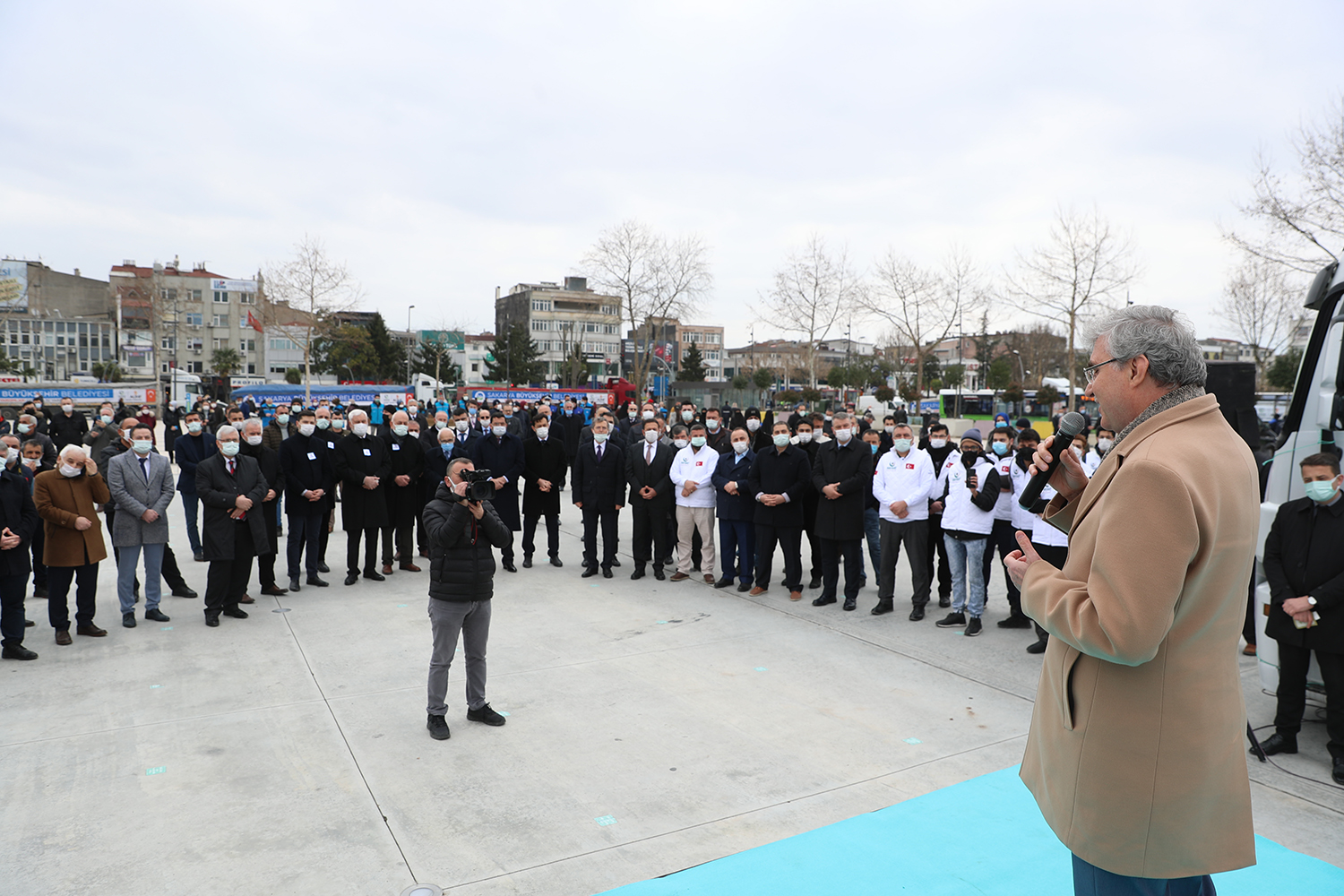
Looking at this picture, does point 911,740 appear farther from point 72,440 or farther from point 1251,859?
point 72,440

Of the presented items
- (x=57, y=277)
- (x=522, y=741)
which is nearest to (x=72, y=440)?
(x=522, y=741)

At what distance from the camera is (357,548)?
933 cm

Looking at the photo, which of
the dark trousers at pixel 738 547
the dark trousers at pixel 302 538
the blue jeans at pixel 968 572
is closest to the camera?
the blue jeans at pixel 968 572

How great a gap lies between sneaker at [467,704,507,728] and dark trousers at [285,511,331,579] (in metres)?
Answer: 4.63

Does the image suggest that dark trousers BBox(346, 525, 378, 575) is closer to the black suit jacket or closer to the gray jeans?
the black suit jacket

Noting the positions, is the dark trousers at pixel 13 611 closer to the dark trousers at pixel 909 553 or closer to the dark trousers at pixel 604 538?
the dark trousers at pixel 604 538

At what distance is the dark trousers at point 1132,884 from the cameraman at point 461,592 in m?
3.76

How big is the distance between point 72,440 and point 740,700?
1927 cm

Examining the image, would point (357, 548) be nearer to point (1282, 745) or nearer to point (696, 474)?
point (696, 474)

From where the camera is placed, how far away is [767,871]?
3574 millimetres

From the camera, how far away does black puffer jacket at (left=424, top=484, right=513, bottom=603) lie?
5.08 metres

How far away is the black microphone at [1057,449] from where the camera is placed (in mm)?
2232

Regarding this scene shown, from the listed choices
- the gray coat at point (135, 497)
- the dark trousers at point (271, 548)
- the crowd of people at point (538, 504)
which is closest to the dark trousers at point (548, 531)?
the crowd of people at point (538, 504)

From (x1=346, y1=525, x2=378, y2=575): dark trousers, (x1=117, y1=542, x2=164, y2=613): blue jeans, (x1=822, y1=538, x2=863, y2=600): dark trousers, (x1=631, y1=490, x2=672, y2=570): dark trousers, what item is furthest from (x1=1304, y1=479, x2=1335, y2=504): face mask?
(x1=117, y1=542, x2=164, y2=613): blue jeans
